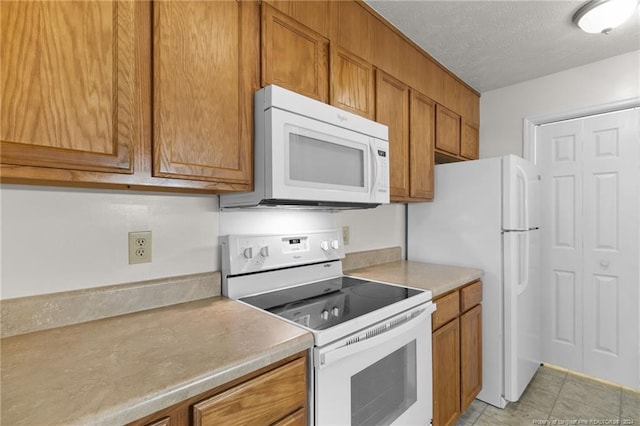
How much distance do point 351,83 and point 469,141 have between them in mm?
1634

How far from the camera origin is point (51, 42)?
815 millimetres

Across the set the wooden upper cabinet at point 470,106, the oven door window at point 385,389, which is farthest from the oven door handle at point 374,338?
the wooden upper cabinet at point 470,106

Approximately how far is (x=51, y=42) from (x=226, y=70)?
50cm

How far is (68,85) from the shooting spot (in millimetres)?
837

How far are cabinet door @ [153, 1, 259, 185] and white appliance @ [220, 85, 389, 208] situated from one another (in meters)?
0.08

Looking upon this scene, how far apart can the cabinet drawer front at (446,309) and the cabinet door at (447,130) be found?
1128mm

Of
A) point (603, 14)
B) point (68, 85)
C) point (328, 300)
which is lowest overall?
point (328, 300)

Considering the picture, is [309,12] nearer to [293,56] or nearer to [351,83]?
[293,56]

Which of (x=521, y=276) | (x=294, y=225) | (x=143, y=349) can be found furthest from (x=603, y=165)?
(x=143, y=349)

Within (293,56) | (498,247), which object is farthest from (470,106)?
(293,56)

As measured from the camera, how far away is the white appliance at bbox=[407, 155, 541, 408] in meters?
2.01

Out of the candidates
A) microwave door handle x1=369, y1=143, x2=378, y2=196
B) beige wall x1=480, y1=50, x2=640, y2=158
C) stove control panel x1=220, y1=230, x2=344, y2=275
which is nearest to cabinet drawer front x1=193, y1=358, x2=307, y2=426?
stove control panel x1=220, y1=230, x2=344, y2=275

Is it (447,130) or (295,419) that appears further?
(447,130)

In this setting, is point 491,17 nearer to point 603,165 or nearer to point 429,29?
point 429,29
